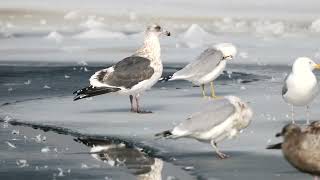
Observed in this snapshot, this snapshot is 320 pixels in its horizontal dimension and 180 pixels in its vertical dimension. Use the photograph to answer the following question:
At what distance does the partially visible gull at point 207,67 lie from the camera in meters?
14.3

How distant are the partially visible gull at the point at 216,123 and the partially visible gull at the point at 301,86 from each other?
2.33 metres

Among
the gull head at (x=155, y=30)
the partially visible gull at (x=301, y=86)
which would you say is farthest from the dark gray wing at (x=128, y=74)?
the partially visible gull at (x=301, y=86)

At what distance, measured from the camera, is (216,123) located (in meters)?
9.38

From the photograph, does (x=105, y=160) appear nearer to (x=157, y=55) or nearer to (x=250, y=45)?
(x=157, y=55)

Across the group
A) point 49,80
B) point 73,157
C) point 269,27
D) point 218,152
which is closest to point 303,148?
point 218,152

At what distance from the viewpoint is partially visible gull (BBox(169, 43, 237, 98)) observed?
1427cm

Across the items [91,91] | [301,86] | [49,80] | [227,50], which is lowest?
[49,80]

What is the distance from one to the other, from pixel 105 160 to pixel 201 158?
1.03m

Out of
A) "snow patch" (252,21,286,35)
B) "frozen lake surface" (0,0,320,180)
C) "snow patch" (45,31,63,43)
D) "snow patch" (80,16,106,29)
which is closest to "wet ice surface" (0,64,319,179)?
"frozen lake surface" (0,0,320,180)

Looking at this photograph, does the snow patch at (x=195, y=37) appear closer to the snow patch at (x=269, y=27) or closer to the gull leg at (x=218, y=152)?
the snow patch at (x=269, y=27)

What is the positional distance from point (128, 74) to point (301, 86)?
112 inches

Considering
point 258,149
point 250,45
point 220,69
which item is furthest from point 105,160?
point 250,45

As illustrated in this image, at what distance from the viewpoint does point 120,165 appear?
29.3 ft

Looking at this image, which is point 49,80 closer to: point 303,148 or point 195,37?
point 195,37
